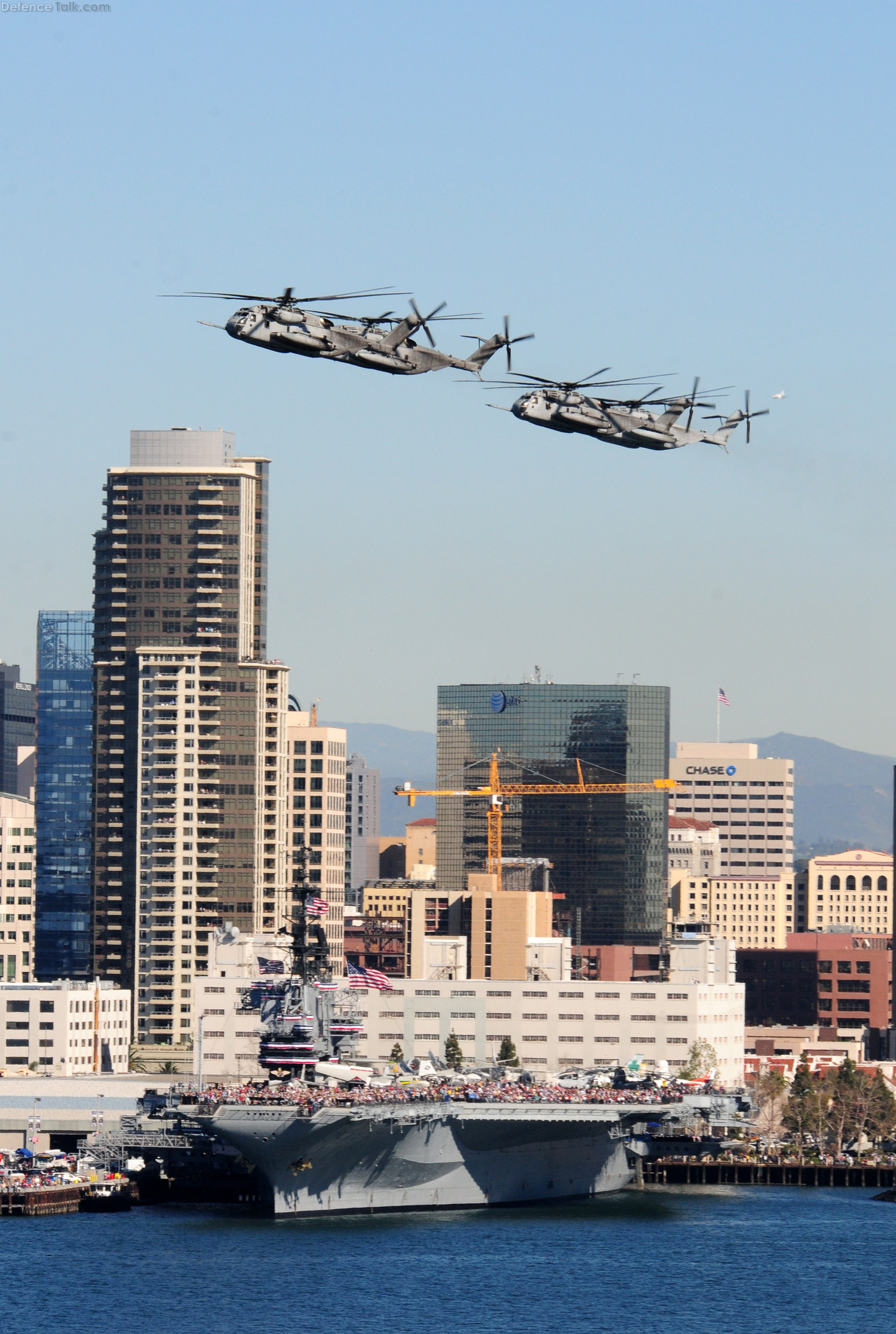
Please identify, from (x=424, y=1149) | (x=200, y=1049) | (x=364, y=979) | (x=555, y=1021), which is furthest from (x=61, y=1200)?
(x=555, y=1021)

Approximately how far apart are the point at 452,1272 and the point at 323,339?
41.2 metres

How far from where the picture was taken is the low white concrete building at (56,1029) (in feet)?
581

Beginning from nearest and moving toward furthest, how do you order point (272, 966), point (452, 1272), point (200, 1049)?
point (452, 1272)
point (272, 966)
point (200, 1049)

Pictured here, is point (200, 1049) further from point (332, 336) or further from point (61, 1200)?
point (332, 336)

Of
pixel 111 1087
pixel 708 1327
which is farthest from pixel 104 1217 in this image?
pixel 708 1327

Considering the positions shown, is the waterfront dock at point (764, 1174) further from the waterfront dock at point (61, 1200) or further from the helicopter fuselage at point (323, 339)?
the helicopter fuselage at point (323, 339)

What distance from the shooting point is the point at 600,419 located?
98250 mm

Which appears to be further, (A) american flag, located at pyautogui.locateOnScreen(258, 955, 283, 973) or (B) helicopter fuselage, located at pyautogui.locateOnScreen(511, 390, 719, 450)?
(A) american flag, located at pyautogui.locateOnScreen(258, 955, 283, 973)

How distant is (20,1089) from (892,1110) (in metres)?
57.8

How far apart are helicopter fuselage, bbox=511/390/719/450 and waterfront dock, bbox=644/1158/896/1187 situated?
205ft

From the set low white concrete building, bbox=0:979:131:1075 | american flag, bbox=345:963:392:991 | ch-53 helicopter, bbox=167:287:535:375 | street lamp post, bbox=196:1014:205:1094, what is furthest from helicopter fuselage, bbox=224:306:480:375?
low white concrete building, bbox=0:979:131:1075

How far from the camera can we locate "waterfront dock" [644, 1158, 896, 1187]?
150m

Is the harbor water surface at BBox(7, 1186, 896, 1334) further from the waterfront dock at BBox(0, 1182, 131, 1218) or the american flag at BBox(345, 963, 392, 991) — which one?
the american flag at BBox(345, 963, 392, 991)

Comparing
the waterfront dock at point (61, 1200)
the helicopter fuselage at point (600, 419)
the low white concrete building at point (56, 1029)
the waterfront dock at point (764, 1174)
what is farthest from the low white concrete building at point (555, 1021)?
the helicopter fuselage at point (600, 419)
